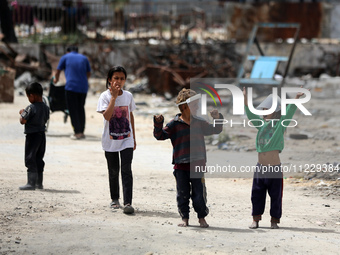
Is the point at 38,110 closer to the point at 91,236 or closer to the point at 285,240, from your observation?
the point at 91,236

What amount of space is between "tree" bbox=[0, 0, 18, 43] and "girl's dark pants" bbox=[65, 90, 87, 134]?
1135 centimetres

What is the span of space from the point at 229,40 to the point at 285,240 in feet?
57.6

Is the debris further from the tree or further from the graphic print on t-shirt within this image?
the tree

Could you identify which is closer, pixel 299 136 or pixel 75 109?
pixel 75 109

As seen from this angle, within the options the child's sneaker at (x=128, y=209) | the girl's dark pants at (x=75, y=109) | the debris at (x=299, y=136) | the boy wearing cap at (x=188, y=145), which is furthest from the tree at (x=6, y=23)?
the boy wearing cap at (x=188, y=145)

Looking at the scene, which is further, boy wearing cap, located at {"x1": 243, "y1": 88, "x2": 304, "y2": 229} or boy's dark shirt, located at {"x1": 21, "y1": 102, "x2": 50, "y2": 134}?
boy's dark shirt, located at {"x1": 21, "y1": 102, "x2": 50, "y2": 134}

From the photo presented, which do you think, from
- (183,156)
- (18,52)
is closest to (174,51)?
(18,52)

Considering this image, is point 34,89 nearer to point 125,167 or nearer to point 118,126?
point 118,126

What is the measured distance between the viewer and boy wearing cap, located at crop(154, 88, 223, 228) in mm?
5484

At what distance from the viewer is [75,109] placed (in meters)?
10.9

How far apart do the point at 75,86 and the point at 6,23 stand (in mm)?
11748

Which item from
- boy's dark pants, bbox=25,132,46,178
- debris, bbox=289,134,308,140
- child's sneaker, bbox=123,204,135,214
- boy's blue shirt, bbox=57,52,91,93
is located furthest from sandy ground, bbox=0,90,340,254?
boy's blue shirt, bbox=57,52,91,93

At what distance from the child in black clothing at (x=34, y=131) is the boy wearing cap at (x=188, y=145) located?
198cm

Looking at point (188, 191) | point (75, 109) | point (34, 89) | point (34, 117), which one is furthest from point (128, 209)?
point (75, 109)
